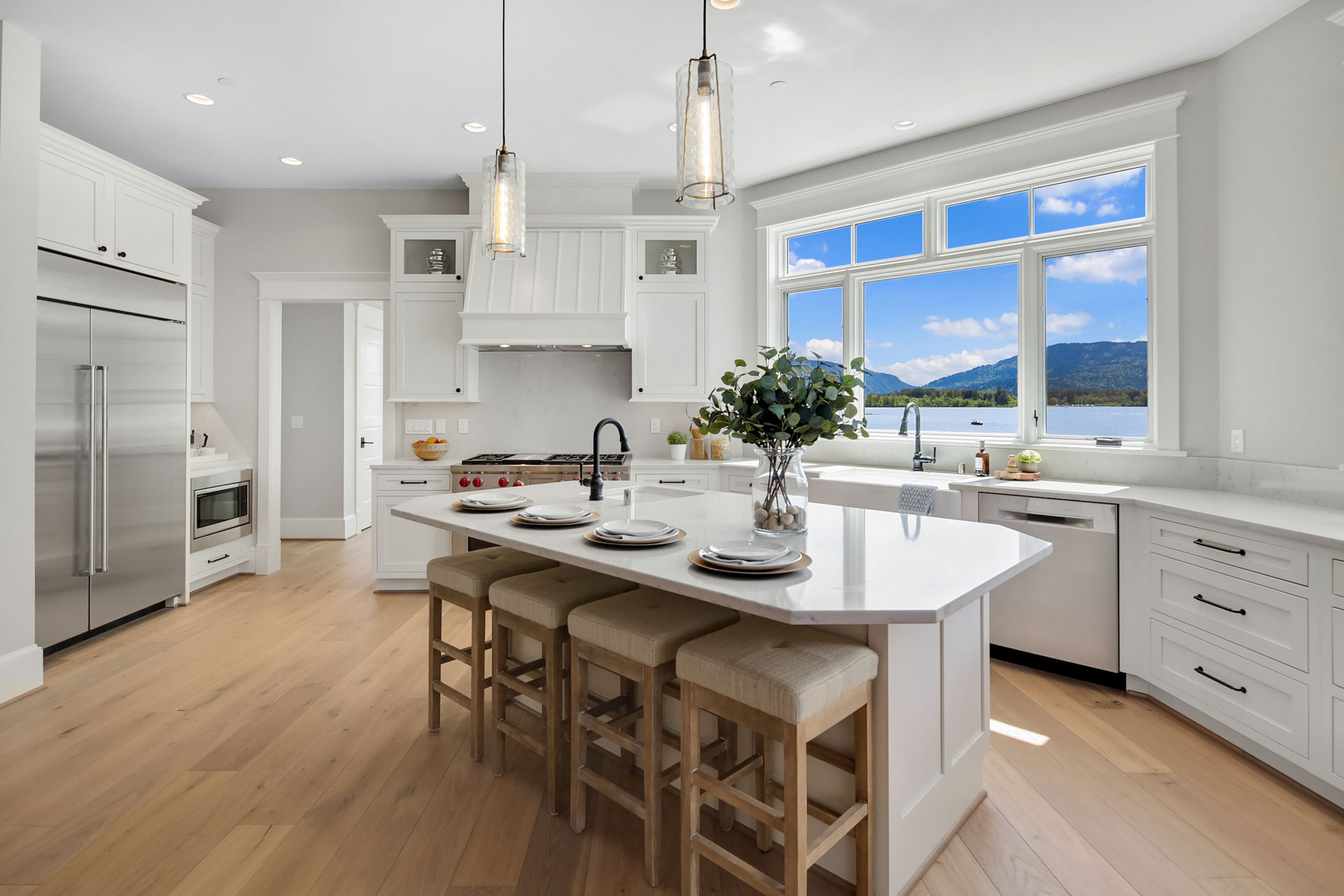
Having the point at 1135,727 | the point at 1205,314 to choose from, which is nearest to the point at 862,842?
the point at 1135,727

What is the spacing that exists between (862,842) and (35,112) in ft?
13.7

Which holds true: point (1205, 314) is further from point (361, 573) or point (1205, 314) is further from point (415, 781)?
point (361, 573)

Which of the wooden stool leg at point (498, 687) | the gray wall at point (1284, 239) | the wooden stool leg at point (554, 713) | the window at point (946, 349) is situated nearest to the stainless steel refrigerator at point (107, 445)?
the wooden stool leg at point (498, 687)

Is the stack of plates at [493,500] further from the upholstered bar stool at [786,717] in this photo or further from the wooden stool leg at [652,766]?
the upholstered bar stool at [786,717]

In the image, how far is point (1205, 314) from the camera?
2986mm

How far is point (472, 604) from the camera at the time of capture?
2.24 metres

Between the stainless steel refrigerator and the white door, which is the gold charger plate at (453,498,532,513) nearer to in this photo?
the stainless steel refrigerator

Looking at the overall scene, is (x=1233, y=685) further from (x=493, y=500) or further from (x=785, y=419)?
(x=493, y=500)

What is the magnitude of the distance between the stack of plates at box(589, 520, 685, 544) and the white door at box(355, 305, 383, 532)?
5.01 m

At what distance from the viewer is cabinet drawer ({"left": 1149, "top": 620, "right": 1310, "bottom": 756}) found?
2.05 metres

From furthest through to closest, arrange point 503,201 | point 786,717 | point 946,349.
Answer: point 946,349 → point 503,201 → point 786,717

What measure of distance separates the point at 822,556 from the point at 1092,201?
3055mm

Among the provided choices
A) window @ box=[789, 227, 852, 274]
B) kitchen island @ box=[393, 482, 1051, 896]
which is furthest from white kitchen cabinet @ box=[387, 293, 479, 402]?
kitchen island @ box=[393, 482, 1051, 896]

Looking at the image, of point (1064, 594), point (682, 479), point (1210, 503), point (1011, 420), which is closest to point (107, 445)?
point (682, 479)
